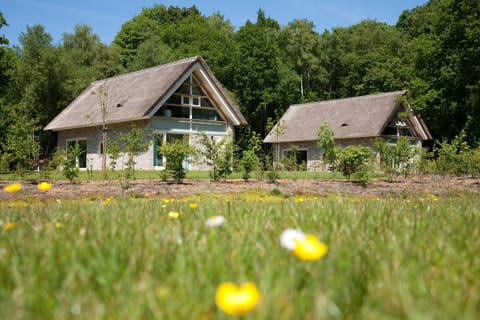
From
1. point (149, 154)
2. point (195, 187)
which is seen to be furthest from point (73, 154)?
point (149, 154)

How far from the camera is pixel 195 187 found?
11.4 meters

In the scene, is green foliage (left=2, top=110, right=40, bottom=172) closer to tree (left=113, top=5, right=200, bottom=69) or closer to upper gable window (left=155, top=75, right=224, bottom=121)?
upper gable window (left=155, top=75, right=224, bottom=121)

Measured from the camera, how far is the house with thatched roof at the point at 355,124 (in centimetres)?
3147

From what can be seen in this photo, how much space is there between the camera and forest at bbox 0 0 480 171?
3366 cm

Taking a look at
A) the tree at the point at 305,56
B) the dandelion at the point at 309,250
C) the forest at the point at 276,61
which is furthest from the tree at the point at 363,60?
the dandelion at the point at 309,250

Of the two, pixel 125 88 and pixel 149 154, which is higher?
pixel 125 88

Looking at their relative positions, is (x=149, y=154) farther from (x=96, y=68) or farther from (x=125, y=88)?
(x=96, y=68)

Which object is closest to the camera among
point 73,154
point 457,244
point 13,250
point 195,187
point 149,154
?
point 13,250

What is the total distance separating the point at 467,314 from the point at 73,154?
13.7 m

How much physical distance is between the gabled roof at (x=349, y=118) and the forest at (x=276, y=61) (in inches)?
105

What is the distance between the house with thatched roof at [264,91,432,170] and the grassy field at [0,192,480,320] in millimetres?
28071

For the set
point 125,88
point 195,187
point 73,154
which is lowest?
point 195,187

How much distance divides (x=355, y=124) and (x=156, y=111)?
14732mm

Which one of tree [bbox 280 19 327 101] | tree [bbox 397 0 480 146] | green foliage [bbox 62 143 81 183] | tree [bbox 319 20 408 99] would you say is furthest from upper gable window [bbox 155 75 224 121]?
tree [bbox 280 19 327 101]
